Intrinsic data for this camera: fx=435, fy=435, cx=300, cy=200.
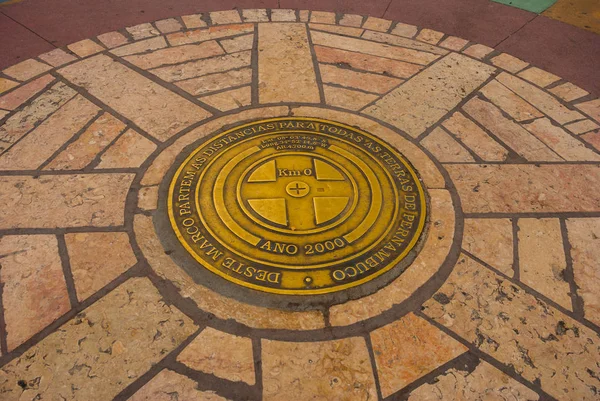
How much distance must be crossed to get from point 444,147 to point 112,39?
3.20 meters

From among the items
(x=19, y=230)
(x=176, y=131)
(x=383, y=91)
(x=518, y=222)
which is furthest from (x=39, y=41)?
(x=518, y=222)

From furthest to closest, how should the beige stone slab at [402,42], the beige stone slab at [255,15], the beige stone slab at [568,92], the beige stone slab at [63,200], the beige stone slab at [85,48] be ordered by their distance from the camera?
the beige stone slab at [255,15], the beige stone slab at [402,42], the beige stone slab at [85,48], the beige stone slab at [568,92], the beige stone slab at [63,200]

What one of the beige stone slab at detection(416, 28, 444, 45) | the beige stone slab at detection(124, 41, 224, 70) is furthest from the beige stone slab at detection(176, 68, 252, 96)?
the beige stone slab at detection(416, 28, 444, 45)

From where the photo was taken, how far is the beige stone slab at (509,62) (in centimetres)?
395

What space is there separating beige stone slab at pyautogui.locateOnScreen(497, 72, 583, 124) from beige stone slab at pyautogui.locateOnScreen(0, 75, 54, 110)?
3.83 metres

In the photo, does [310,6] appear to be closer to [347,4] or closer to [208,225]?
[347,4]

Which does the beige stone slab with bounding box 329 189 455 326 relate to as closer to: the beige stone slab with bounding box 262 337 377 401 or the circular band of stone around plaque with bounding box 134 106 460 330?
the circular band of stone around plaque with bounding box 134 106 460 330

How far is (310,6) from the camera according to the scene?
4.75 m

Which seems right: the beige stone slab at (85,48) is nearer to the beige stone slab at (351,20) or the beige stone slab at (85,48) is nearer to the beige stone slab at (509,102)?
the beige stone slab at (351,20)

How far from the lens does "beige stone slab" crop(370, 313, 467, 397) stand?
6.38 feet

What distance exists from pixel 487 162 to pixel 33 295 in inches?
112

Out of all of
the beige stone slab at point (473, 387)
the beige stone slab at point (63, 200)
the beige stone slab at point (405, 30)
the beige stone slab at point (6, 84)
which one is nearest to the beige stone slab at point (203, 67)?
the beige stone slab at point (6, 84)

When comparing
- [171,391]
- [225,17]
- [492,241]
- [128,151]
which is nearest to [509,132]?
[492,241]

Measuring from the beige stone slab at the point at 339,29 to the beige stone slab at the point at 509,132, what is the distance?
1430 mm
